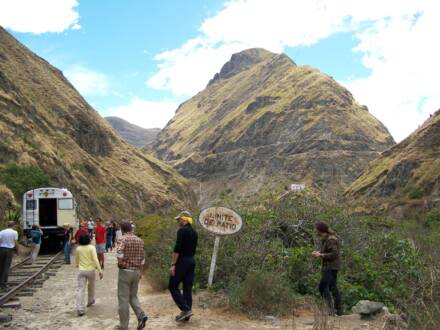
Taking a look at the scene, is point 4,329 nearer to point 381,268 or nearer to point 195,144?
point 381,268

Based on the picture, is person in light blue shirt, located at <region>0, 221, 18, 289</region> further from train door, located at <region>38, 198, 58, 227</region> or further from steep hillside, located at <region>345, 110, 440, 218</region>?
steep hillside, located at <region>345, 110, 440, 218</region>

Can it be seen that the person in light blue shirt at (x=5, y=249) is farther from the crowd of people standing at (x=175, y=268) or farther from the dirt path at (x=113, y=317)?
the crowd of people standing at (x=175, y=268)

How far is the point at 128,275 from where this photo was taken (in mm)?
7699

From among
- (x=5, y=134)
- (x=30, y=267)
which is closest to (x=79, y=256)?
(x=30, y=267)

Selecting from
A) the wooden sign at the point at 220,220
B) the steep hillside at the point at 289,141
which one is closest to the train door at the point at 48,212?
the wooden sign at the point at 220,220

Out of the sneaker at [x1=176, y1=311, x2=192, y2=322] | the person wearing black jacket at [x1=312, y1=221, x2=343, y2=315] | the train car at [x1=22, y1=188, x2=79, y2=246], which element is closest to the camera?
the sneaker at [x1=176, y1=311, x2=192, y2=322]

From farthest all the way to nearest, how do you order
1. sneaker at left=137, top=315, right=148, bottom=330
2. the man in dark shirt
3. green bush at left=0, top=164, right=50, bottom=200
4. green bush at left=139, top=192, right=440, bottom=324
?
green bush at left=0, top=164, right=50, bottom=200, green bush at left=139, top=192, right=440, bottom=324, the man in dark shirt, sneaker at left=137, top=315, right=148, bottom=330

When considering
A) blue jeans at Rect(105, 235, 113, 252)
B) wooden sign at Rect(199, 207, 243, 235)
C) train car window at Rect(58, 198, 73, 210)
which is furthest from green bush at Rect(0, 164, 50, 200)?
wooden sign at Rect(199, 207, 243, 235)

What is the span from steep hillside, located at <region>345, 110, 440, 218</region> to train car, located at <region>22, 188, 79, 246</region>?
35332 millimetres

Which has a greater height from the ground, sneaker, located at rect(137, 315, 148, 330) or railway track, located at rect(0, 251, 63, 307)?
sneaker, located at rect(137, 315, 148, 330)

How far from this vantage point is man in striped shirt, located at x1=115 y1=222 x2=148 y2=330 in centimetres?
766

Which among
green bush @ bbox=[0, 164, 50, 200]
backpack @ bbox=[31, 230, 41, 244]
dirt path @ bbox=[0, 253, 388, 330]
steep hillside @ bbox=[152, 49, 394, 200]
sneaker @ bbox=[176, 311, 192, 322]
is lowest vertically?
dirt path @ bbox=[0, 253, 388, 330]

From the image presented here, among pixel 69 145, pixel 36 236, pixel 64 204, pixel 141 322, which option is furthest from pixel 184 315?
pixel 69 145

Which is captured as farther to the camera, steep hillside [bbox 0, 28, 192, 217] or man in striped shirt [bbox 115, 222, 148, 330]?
steep hillside [bbox 0, 28, 192, 217]
